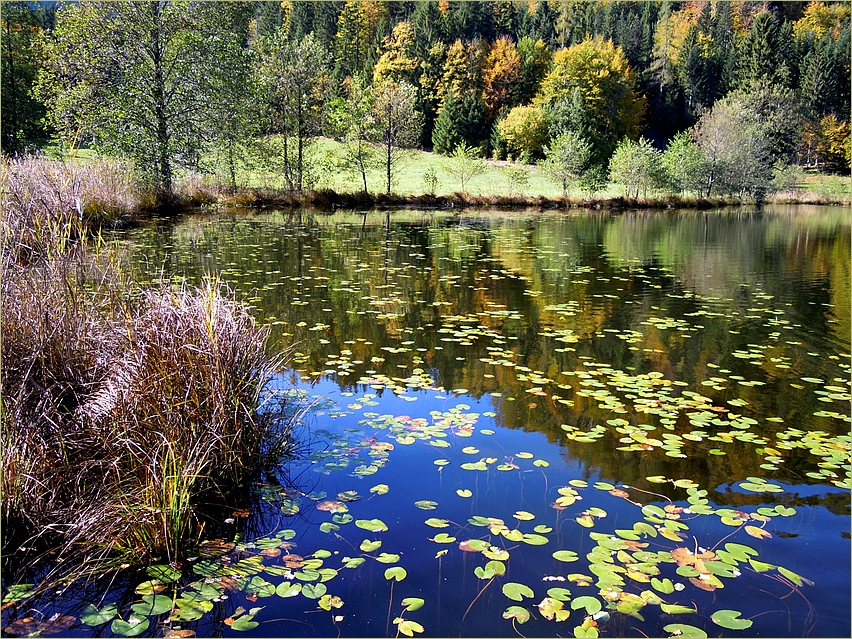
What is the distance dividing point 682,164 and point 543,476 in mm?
43747

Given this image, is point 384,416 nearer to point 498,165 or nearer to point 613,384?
point 613,384

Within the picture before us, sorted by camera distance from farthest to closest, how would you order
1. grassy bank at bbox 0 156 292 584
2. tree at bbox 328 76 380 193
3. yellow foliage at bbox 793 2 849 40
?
yellow foliage at bbox 793 2 849 40, tree at bbox 328 76 380 193, grassy bank at bbox 0 156 292 584

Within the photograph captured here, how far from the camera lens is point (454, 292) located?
11.4m

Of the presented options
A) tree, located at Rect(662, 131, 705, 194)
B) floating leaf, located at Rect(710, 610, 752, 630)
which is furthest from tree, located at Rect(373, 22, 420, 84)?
floating leaf, located at Rect(710, 610, 752, 630)

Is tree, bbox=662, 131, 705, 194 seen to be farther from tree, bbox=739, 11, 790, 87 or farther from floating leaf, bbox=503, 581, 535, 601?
floating leaf, bbox=503, 581, 535, 601

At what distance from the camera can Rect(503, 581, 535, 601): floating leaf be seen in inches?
124

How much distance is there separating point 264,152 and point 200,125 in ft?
24.9

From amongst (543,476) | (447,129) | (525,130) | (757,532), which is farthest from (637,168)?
(757,532)

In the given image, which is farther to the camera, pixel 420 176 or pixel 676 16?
pixel 676 16

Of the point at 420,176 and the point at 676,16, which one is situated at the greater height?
the point at 676,16

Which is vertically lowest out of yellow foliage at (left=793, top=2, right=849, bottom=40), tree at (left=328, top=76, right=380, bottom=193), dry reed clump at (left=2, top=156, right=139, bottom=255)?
dry reed clump at (left=2, top=156, right=139, bottom=255)

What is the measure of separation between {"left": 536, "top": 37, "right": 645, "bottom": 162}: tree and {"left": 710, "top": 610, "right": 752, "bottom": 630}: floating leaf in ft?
194

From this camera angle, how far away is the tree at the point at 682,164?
141 feet

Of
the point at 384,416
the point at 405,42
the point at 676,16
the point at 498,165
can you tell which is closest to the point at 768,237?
the point at 384,416
